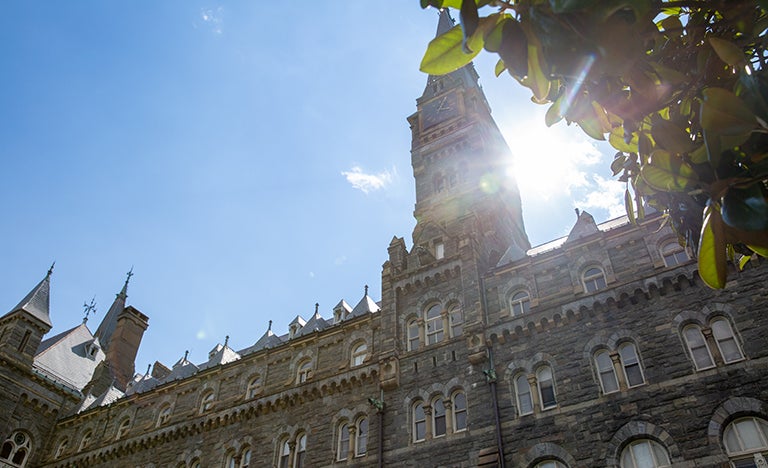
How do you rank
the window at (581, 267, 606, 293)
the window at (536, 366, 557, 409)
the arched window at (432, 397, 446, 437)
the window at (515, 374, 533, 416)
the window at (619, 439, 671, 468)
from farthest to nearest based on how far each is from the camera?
the window at (581, 267, 606, 293) → the arched window at (432, 397, 446, 437) → the window at (515, 374, 533, 416) → the window at (536, 366, 557, 409) → the window at (619, 439, 671, 468)

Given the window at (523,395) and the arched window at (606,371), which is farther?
the window at (523,395)

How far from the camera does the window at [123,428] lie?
31.2 meters

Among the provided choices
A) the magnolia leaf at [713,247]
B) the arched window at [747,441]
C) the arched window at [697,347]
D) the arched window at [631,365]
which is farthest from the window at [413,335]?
the magnolia leaf at [713,247]

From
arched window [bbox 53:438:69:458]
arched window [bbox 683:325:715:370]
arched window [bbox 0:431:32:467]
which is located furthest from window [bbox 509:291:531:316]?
arched window [bbox 0:431:32:467]

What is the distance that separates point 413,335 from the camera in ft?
78.8

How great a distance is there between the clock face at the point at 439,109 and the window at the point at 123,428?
78.1 feet

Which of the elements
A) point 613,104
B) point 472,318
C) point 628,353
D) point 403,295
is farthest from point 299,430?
point 613,104

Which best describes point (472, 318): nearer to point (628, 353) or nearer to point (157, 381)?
point (628, 353)

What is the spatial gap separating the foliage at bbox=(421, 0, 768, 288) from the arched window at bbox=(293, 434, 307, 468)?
2266cm

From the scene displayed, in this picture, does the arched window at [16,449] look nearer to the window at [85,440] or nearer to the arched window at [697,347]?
the window at [85,440]

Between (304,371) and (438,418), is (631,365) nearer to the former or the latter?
(438,418)

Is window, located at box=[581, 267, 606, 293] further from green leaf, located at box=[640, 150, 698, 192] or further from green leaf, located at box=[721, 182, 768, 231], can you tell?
green leaf, located at box=[721, 182, 768, 231]

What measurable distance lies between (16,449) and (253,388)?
49.5ft

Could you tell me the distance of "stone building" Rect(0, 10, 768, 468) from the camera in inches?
661
